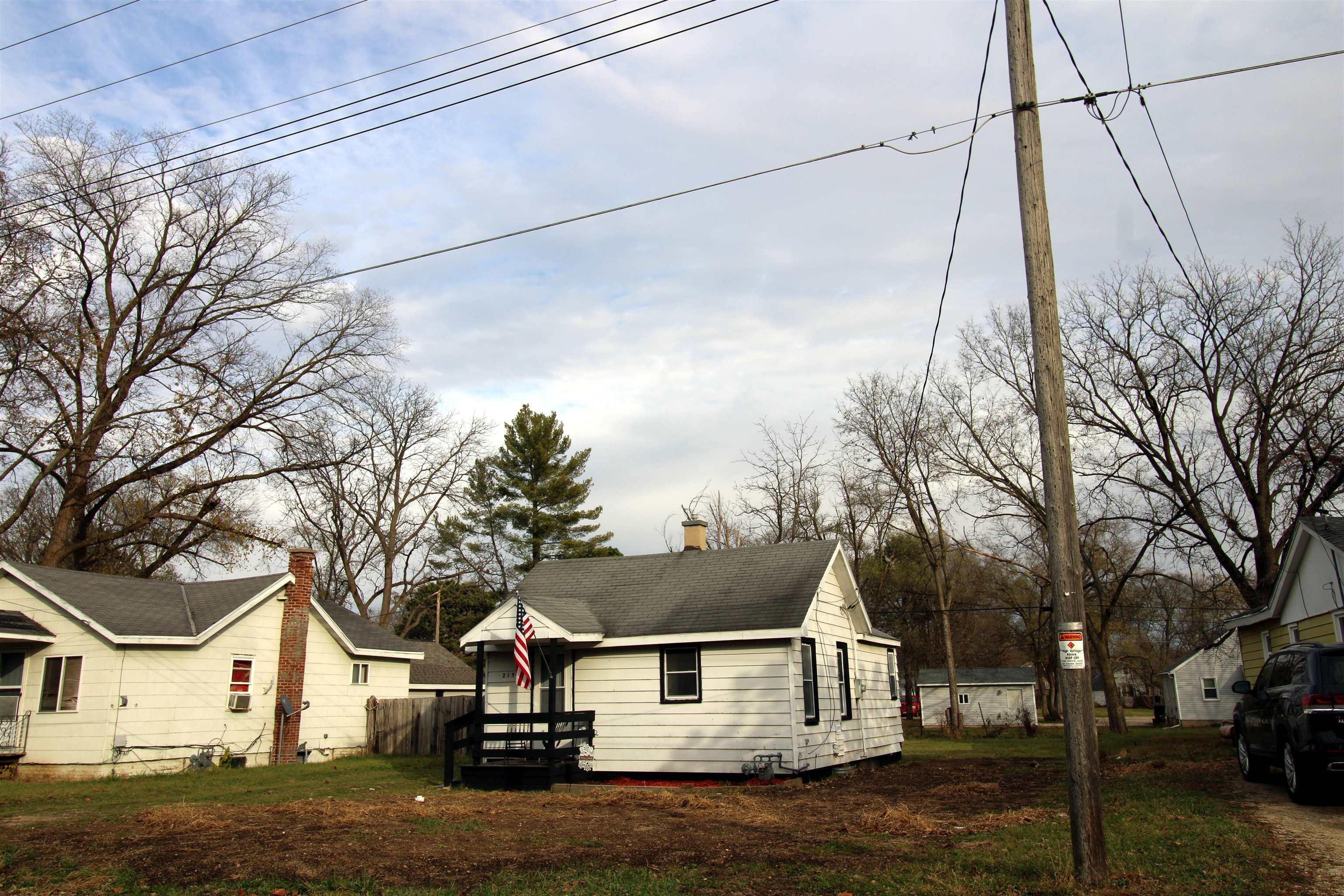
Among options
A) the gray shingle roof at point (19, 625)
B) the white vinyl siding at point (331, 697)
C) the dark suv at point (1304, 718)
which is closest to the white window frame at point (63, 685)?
the gray shingle roof at point (19, 625)

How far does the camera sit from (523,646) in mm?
16750

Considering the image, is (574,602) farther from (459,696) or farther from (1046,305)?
A: (1046,305)

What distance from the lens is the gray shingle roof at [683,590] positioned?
17703mm

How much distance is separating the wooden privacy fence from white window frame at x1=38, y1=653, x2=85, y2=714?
7.65 metres

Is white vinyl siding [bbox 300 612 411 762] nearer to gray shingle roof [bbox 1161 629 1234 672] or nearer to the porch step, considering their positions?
the porch step

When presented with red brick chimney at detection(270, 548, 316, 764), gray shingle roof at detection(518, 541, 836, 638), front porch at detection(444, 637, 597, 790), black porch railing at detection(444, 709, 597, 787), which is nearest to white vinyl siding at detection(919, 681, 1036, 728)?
gray shingle roof at detection(518, 541, 836, 638)

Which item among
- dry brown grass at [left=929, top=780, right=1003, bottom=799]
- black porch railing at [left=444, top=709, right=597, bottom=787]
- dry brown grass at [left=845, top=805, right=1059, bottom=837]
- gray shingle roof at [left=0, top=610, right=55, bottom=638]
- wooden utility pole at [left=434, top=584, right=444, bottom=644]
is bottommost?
dry brown grass at [left=929, top=780, right=1003, bottom=799]

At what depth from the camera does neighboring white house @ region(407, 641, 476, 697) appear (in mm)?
35250

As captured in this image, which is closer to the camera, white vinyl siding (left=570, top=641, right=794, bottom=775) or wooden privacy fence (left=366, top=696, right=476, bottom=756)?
white vinyl siding (left=570, top=641, right=794, bottom=775)

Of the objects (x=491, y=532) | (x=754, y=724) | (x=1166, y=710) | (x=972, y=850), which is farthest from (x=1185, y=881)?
(x=1166, y=710)

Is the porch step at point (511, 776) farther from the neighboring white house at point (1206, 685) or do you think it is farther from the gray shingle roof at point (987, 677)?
the neighboring white house at point (1206, 685)

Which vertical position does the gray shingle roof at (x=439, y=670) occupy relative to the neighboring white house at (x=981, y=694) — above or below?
above

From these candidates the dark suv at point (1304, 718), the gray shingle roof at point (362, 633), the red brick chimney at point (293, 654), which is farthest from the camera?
the gray shingle roof at point (362, 633)

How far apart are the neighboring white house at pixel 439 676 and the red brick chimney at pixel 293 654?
9957 millimetres
